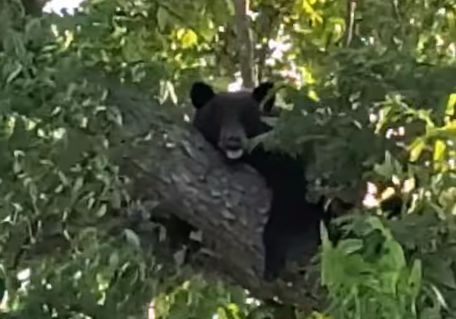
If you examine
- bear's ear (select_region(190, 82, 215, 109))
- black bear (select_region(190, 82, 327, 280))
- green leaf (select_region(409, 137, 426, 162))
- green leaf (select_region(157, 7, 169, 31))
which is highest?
green leaf (select_region(157, 7, 169, 31))

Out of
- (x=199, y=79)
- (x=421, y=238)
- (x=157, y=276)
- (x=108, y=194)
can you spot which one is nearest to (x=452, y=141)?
(x=421, y=238)

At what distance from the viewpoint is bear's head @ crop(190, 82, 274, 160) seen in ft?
13.1

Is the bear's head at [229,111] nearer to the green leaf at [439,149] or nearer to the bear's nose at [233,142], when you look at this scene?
the bear's nose at [233,142]

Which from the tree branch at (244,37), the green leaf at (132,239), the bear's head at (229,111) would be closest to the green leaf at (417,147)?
the green leaf at (132,239)

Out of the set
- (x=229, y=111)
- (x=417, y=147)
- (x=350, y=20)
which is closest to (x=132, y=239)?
(x=417, y=147)

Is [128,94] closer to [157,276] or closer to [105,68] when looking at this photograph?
[105,68]

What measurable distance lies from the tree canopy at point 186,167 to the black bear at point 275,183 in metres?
0.07

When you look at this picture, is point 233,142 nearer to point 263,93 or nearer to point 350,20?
point 263,93

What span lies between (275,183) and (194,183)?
0.38 meters

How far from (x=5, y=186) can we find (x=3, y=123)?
148 mm

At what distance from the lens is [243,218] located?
3.33 m

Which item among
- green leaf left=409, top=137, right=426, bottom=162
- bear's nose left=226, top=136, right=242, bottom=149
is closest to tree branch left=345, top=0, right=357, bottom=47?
bear's nose left=226, top=136, right=242, bottom=149

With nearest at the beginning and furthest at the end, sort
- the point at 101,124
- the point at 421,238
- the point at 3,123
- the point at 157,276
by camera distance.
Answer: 1. the point at 421,238
2. the point at 3,123
3. the point at 101,124
4. the point at 157,276

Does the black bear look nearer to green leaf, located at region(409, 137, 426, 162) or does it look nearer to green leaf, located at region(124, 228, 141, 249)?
green leaf, located at region(124, 228, 141, 249)
